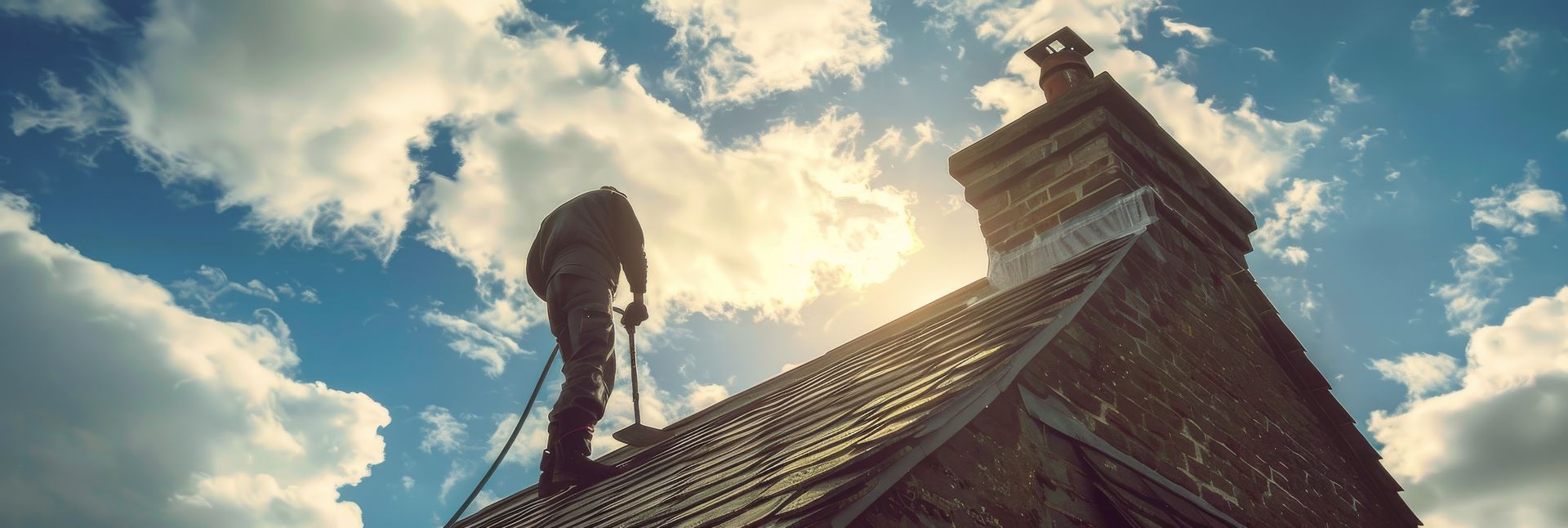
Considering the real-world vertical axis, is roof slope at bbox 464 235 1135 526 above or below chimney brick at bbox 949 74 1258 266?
below

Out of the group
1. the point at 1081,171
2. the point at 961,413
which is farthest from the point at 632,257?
the point at 961,413

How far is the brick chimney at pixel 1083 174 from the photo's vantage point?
4.92m

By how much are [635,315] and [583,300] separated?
1.95ft

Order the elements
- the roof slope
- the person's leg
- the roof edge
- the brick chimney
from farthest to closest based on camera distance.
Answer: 1. the brick chimney
2. the person's leg
3. the roof slope
4. the roof edge

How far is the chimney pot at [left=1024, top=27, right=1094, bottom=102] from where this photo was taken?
6.00 meters

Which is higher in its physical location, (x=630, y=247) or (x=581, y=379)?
(x=630, y=247)

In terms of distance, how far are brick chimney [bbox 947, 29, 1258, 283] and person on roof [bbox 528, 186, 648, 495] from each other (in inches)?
81.7

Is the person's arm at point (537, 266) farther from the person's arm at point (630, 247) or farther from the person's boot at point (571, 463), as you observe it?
the person's boot at point (571, 463)

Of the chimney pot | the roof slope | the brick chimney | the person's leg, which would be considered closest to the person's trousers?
the person's leg

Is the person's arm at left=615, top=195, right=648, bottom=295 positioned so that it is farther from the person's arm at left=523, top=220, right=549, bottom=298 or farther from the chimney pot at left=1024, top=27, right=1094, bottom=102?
the chimney pot at left=1024, top=27, right=1094, bottom=102

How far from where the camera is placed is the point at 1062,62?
241 inches

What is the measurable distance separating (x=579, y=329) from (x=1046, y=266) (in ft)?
7.98

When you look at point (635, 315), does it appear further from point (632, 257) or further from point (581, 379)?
point (581, 379)

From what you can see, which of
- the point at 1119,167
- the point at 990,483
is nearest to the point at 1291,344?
the point at 1119,167
